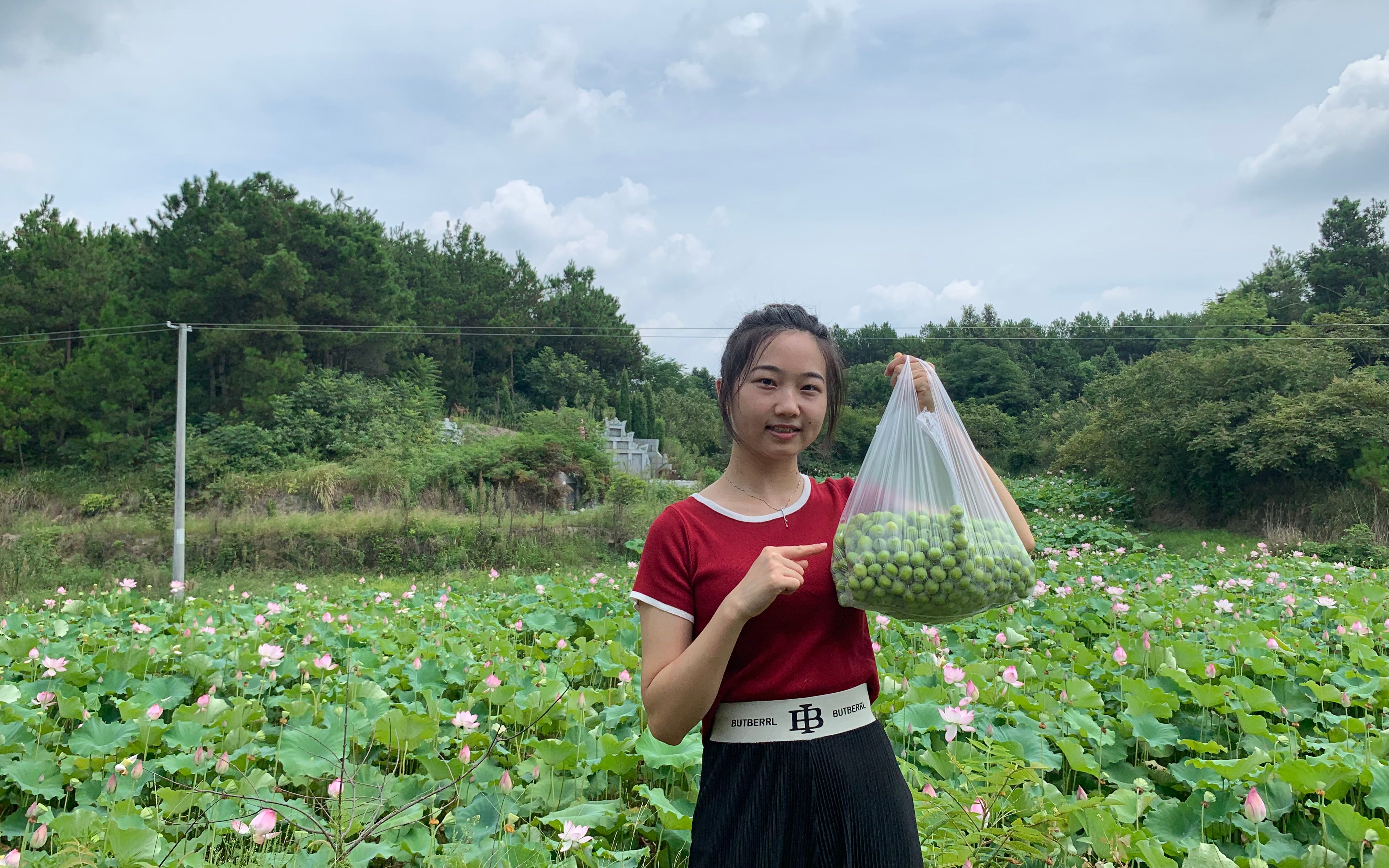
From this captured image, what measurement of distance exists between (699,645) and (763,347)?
0.56 m

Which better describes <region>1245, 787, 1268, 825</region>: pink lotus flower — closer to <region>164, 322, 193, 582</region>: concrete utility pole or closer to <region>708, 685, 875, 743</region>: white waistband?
<region>708, 685, 875, 743</region>: white waistband

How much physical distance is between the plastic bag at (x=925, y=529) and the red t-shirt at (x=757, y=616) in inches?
2.8

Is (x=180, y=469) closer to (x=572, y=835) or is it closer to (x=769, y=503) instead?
(x=572, y=835)

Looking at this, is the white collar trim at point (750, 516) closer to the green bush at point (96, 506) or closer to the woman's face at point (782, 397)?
the woman's face at point (782, 397)

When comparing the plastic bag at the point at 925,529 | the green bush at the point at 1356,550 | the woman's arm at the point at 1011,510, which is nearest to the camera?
the plastic bag at the point at 925,529

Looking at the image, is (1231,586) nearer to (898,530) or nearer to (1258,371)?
(898,530)

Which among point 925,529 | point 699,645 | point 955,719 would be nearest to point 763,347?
point 925,529

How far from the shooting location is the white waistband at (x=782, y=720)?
1386 millimetres

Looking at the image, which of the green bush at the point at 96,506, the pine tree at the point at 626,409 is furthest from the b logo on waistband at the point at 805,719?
the pine tree at the point at 626,409

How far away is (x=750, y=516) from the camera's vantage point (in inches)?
59.1

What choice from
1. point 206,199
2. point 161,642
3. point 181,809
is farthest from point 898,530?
point 206,199

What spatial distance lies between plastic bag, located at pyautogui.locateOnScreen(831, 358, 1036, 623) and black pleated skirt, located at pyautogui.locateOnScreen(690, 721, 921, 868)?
276 mm

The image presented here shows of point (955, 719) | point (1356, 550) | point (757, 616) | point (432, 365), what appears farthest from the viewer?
point (432, 365)

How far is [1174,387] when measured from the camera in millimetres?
18578
